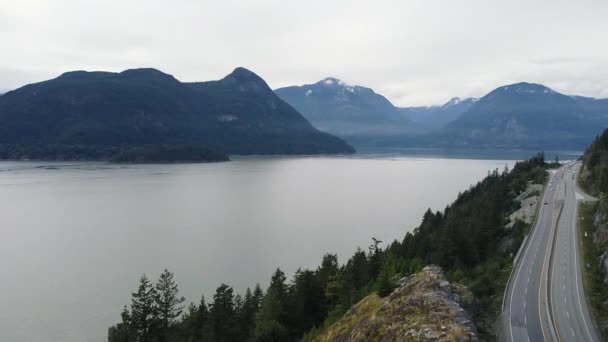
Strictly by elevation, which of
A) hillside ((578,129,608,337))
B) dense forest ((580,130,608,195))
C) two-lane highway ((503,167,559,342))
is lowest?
two-lane highway ((503,167,559,342))

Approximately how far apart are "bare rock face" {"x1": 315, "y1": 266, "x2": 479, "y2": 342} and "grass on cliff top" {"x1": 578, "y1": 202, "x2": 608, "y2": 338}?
7908mm

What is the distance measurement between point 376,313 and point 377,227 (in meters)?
55.9

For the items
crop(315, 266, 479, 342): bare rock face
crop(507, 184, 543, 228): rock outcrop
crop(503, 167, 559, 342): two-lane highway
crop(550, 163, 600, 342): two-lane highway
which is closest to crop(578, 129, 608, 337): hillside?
crop(550, 163, 600, 342): two-lane highway

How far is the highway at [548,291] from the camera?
931 inches

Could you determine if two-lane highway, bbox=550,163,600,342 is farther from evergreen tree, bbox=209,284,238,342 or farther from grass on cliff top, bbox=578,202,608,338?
evergreen tree, bbox=209,284,238,342

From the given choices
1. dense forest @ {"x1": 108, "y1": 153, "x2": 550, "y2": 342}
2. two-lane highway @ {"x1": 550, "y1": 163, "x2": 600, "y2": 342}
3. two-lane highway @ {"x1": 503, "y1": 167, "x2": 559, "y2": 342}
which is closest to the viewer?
two-lane highway @ {"x1": 503, "y1": 167, "x2": 559, "y2": 342}

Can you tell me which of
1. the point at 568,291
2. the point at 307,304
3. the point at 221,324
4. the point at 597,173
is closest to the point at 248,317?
the point at 307,304

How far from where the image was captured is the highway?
77.6 ft

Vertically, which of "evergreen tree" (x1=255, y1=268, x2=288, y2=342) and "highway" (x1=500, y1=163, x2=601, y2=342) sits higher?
"highway" (x1=500, y1=163, x2=601, y2=342)

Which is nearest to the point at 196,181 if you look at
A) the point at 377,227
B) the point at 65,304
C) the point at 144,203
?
the point at 144,203

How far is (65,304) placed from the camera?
138 feet

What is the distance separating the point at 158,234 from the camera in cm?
7344

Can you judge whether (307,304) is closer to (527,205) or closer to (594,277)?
(594,277)

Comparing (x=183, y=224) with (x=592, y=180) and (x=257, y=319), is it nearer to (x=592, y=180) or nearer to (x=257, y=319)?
(x=257, y=319)
